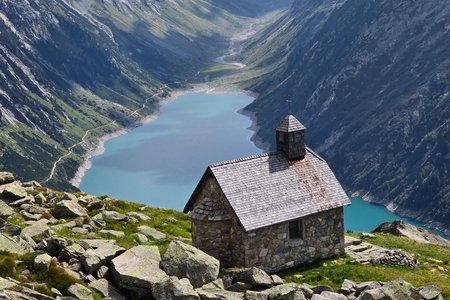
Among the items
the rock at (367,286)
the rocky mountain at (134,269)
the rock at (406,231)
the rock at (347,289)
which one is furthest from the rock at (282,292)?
the rock at (406,231)

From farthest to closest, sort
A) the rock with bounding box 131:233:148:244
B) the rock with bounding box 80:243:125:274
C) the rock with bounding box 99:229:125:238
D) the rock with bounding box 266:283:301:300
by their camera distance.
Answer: the rock with bounding box 131:233:148:244, the rock with bounding box 99:229:125:238, the rock with bounding box 266:283:301:300, the rock with bounding box 80:243:125:274

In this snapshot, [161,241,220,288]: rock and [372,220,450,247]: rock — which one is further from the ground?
[372,220,450,247]: rock

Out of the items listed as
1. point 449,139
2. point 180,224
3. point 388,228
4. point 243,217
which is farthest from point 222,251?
point 449,139

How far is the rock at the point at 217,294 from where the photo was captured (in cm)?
2778

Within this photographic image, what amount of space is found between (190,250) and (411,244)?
32916 mm

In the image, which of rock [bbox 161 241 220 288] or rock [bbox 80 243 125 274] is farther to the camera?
rock [bbox 161 241 220 288]

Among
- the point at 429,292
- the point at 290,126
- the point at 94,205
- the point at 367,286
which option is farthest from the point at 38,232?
the point at 290,126

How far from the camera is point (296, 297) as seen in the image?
94.5ft

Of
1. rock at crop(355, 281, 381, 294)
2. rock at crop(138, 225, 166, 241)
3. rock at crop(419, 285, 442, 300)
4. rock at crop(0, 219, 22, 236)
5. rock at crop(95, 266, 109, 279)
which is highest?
rock at crop(138, 225, 166, 241)

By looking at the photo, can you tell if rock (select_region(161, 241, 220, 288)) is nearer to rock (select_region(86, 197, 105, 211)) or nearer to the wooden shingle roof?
the wooden shingle roof

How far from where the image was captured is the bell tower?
47.9 m

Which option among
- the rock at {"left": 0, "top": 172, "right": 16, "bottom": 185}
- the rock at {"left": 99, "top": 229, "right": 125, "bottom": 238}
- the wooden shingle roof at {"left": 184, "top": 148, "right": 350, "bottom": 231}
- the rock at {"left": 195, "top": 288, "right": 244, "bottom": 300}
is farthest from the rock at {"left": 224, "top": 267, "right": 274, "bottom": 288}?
the rock at {"left": 0, "top": 172, "right": 16, "bottom": 185}

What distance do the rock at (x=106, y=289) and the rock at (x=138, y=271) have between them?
39cm

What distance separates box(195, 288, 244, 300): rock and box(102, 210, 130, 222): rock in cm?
1833
